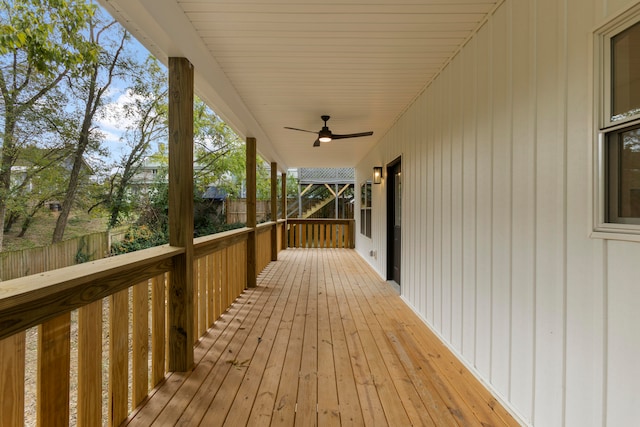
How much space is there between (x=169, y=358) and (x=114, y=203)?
109 inches

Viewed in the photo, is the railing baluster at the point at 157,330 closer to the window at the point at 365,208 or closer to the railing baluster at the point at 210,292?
the railing baluster at the point at 210,292

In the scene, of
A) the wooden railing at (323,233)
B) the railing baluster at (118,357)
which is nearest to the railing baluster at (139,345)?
the railing baluster at (118,357)

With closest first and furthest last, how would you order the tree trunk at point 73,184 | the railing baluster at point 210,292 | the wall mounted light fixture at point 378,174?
the tree trunk at point 73,184 < the railing baluster at point 210,292 < the wall mounted light fixture at point 378,174

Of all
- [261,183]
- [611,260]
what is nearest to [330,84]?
[611,260]

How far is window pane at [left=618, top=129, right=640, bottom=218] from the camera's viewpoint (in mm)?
1062

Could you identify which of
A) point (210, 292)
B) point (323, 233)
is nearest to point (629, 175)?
point (210, 292)

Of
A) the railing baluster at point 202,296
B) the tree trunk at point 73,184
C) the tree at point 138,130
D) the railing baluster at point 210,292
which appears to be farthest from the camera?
the tree at point 138,130

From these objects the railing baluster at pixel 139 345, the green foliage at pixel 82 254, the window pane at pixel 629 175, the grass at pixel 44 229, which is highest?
the window pane at pixel 629 175

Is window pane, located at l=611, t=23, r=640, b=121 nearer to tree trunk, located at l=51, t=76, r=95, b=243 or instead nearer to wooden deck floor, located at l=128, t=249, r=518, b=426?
wooden deck floor, located at l=128, t=249, r=518, b=426

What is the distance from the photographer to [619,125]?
109 cm

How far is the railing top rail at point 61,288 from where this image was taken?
0.95m

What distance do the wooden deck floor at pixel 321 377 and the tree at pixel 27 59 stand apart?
1.48 meters

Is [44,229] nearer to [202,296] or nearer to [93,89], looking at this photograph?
[202,296]

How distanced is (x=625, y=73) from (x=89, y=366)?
252 centimetres
